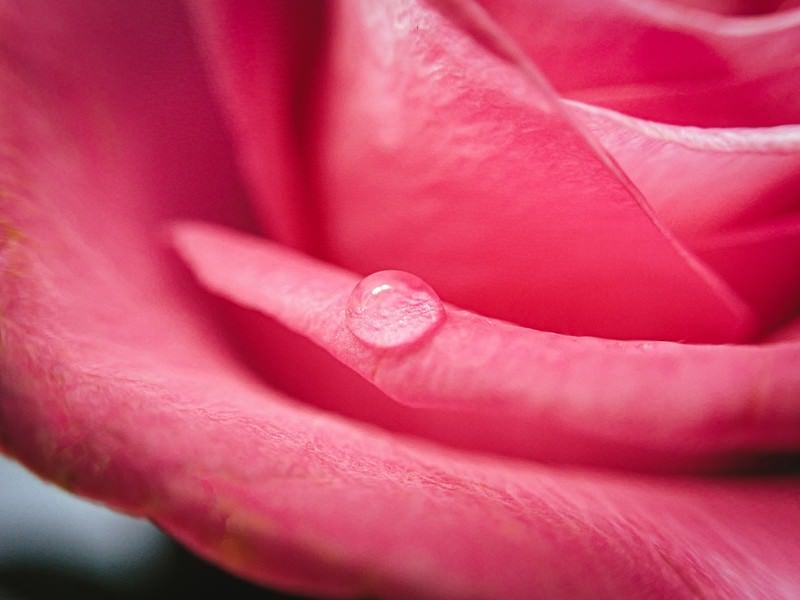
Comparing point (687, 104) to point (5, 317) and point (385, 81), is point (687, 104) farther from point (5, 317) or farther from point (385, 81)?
point (5, 317)

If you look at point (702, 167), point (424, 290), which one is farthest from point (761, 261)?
point (424, 290)

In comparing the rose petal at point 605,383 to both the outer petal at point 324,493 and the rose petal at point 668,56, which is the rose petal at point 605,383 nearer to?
the outer petal at point 324,493

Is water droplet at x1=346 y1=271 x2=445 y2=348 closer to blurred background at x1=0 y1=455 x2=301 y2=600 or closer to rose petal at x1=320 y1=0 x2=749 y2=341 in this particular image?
rose petal at x1=320 y1=0 x2=749 y2=341

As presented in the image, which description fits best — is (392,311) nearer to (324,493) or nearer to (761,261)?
(324,493)

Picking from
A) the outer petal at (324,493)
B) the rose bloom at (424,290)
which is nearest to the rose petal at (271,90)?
the rose bloom at (424,290)

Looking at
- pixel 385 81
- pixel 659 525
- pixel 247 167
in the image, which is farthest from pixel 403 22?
pixel 659 525

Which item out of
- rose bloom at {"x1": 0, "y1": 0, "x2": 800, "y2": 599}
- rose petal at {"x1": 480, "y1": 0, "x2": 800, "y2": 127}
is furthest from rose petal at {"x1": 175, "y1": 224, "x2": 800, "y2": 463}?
rose petal at {"x1": 480, "y1": 0, "x2": 800, "y2": 127}
